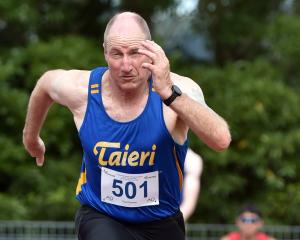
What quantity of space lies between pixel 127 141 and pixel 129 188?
0.86ft

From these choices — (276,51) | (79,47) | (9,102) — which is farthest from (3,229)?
(276,51)

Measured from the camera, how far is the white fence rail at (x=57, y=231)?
10.0m

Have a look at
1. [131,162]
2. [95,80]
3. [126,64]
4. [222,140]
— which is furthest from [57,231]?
[222,140]

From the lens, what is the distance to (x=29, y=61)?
39.8ft

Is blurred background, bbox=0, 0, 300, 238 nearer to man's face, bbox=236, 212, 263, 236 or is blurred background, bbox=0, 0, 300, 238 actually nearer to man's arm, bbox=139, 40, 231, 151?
man's face, bbox=236, 212, 263, 236

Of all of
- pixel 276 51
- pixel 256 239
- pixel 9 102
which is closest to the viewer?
pixel 256 239

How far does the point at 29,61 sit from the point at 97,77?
24.0 ft

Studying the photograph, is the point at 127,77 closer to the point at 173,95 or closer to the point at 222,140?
the point at 173,95

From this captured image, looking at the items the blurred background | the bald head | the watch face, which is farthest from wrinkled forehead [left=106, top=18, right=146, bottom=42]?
the blurred background

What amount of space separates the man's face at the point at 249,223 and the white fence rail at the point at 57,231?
4.08ft

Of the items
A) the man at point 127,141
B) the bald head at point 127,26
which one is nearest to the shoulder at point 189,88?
the man at point 127,141

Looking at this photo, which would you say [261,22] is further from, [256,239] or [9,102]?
[256,239]

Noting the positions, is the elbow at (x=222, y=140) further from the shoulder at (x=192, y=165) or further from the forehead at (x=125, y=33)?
the shoulder at (x=192, y=165)

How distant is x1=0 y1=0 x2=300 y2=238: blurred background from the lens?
11.7 metres
